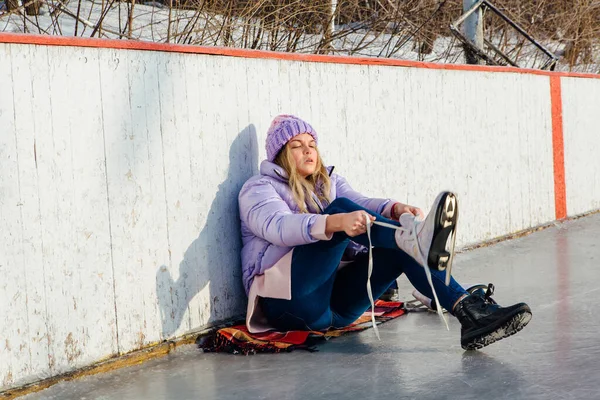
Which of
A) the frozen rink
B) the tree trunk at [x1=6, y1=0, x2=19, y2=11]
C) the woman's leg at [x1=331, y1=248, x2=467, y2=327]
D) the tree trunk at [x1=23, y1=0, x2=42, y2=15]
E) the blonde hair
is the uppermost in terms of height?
the tree trunk at [x1=23, y1=0, x2=42, y2=15]

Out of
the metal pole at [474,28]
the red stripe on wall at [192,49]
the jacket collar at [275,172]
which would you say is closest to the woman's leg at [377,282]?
the jacket collar at [275,172]

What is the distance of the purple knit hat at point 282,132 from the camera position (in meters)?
4.00

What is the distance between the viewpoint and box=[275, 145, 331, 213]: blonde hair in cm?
388

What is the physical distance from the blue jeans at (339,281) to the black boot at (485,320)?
76 millimetres

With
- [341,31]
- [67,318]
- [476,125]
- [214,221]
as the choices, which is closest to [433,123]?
[476,125]

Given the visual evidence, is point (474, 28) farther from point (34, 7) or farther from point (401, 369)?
point (401, 369)

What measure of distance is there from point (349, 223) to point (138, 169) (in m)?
0.92

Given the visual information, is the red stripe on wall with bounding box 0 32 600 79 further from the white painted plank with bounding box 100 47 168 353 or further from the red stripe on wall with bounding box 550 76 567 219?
the red stripe on wall with bounding box 550 76 567 219

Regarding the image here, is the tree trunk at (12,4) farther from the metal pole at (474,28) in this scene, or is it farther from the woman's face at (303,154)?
the metal pole at (474,28)

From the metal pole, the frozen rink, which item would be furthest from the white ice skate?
the metal pole

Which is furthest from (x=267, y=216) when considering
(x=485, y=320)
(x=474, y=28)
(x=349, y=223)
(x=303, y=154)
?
(x=474, y=28)

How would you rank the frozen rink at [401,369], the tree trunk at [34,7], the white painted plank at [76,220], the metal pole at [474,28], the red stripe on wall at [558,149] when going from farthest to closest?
the metal pole at [474,28] < the red stripe on wall at [558,149] < the tree trunk at [34,7] < the white painted plank at [76,220] < the frozen rink at [401,369]

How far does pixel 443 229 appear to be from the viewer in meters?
3.13

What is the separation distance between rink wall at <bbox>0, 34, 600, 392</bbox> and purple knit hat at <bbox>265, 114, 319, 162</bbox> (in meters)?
0.23
